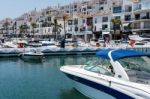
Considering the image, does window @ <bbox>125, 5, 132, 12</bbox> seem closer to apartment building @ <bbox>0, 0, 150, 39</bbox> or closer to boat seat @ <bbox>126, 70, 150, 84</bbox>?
apartment building @ <bbox>0, 0, 150, 39</bbox>

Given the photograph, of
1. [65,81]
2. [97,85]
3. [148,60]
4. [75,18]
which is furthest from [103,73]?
[75,18]

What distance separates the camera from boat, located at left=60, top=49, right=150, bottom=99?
13.7 meters

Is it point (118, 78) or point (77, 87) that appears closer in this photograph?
point (118, 78)

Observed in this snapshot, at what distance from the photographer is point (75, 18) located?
11112cm

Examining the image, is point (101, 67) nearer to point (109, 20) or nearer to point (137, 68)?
point (137, 68)

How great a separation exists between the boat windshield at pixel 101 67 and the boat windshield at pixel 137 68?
2.42 ft

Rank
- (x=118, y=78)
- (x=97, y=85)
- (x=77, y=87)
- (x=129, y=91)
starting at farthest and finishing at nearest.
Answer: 1. (x=77, y=87)
2. (x=97, y=85)
3. (x=118, y=78)
4. (x=129, y=91)

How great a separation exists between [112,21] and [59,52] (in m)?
35.4

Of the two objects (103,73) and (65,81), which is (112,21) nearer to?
(65,81)

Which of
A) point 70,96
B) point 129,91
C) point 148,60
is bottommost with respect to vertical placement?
point 70,96

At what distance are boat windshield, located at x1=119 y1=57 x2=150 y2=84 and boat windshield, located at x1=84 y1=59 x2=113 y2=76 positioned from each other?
736 millimetres

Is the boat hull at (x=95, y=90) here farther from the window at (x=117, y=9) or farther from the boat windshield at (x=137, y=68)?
the window at (x=117, y=9)

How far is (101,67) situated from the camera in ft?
54.3

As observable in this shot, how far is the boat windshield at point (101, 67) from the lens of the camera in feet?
52.2
